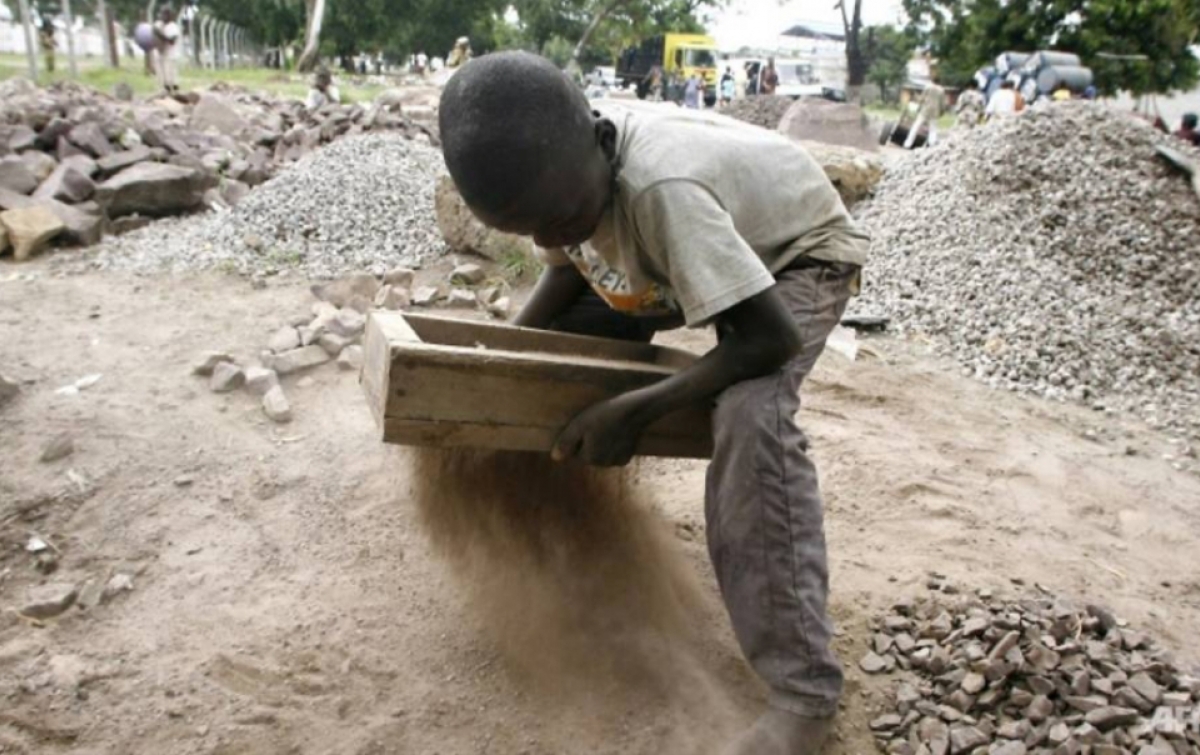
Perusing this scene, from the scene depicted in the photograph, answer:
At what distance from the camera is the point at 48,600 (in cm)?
237

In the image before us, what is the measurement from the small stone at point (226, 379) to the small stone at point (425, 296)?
47.4 inches

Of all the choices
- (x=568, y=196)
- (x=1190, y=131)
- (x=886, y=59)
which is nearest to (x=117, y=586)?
(x=568, y=196)

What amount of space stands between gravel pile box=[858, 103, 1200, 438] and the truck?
18432 mm

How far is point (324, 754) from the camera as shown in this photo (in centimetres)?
193

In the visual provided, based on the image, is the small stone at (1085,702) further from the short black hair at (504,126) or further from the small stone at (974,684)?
the short black hair at (504,126)

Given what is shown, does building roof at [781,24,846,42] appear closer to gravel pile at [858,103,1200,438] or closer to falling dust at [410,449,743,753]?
gravel pile at [858,103,1200,438]

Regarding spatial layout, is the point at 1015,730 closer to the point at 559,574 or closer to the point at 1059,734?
the point at 1059,734

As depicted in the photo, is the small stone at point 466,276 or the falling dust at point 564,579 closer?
the falling dust at point 564,579

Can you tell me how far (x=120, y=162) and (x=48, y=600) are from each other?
5556 mm

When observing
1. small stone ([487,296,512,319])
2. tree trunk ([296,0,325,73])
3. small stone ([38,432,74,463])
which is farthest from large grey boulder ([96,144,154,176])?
tree trunk ([296,0,325,73])

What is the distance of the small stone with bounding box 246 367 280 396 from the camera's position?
3707 mm

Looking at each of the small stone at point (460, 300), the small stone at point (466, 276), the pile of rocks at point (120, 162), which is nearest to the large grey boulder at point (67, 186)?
the pile of rocks at point (120, 162)

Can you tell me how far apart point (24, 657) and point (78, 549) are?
515 mm

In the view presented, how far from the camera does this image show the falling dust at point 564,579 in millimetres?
2135
